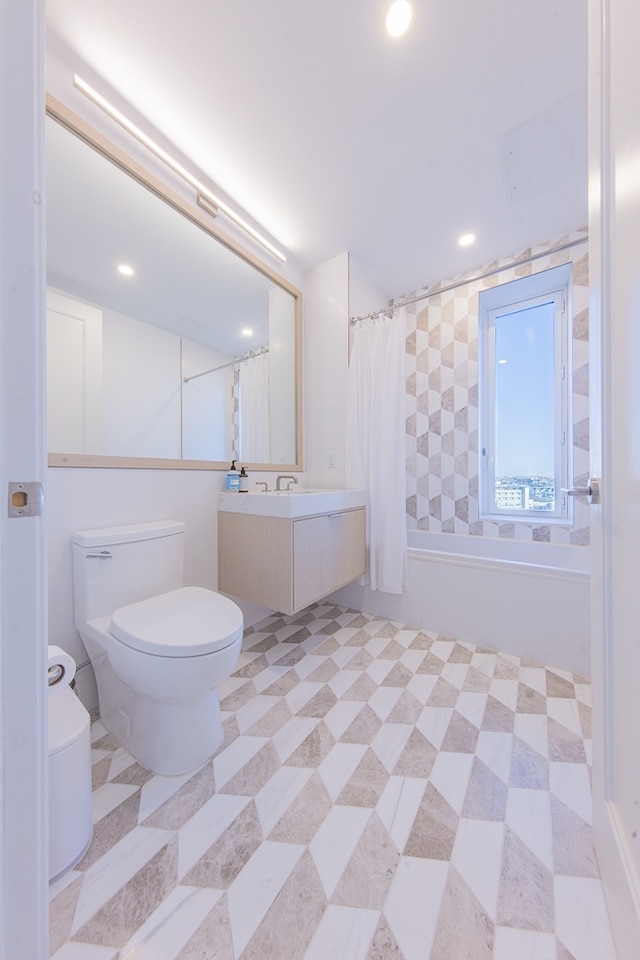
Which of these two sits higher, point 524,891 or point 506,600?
point 506,600

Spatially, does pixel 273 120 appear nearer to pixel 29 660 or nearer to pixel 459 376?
pixel 459 376

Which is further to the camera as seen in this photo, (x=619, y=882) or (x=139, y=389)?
(x=139, y=389)

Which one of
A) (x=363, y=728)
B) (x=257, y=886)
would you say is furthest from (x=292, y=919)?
(x=363, y=728)

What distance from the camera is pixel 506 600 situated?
5.69 feet

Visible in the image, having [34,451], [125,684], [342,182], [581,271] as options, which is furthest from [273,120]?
[125,684]

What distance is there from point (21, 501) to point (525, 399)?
9.29ft

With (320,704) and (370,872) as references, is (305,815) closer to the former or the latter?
(370,872)

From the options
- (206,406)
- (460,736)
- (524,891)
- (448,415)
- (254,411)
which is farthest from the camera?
(448,415)

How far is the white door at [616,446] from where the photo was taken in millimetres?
565

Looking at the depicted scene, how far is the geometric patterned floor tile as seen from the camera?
0.68 m

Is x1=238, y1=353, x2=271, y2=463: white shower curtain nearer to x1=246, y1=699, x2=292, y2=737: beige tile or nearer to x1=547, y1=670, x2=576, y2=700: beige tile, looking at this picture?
x1=246, y1=699, x2=292, y2=737: beige tile

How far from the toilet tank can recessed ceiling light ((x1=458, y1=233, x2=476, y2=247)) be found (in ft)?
7.91

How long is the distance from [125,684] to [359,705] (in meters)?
0.87

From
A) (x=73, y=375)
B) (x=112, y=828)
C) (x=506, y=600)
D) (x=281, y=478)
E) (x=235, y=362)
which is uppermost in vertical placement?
(x=235, y=362)
